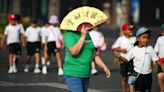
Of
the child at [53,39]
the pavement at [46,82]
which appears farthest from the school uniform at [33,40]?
the pavement at [46,82]

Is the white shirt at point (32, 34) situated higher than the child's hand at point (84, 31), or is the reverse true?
the white shirt at point (32, 34)

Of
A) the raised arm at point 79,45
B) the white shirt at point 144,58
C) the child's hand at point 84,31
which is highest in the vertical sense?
the child's hand at point 84,31

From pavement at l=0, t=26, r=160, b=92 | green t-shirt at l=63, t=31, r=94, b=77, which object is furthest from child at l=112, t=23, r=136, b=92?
green t-shirt at l=63, t=31, r=94, b=77

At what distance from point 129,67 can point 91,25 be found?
3917 millimetres

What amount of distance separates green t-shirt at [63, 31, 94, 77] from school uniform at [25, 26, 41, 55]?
904cm

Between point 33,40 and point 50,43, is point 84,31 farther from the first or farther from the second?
point 33,40

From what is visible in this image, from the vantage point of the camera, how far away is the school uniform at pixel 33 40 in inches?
652

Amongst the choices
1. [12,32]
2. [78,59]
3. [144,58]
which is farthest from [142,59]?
[12,32]

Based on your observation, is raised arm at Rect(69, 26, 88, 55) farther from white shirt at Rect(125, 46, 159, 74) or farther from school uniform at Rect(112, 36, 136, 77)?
school uniform at Rect(112, 36, 136, 77)

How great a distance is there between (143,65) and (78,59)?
1.86 m

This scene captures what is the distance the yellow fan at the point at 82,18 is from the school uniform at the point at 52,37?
8.59 meters

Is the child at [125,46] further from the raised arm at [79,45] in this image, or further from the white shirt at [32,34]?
the white shirt at [32,34]

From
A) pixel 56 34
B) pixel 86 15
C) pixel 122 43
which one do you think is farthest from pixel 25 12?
pixel 86 15

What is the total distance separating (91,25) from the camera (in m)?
7.45
